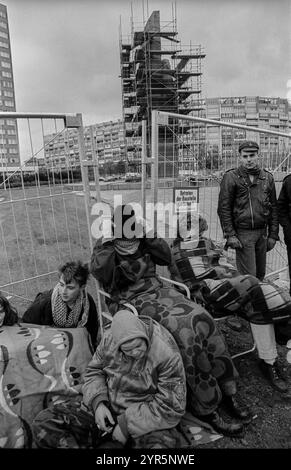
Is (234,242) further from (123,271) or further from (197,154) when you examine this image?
(123,271)

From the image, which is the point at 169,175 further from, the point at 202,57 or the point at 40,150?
the point at 202,57

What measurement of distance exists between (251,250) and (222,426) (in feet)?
6.02

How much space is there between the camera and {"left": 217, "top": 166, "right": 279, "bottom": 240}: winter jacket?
341 centimetres

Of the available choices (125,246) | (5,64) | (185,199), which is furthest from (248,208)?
(5,64)

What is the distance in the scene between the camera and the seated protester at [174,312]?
2.13 metres

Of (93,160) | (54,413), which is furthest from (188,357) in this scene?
(93,160)

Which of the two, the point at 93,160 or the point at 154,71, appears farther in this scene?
the point at 154,71

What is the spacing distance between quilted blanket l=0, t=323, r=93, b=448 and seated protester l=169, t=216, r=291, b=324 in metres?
0.99

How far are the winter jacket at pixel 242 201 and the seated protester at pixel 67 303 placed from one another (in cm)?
156

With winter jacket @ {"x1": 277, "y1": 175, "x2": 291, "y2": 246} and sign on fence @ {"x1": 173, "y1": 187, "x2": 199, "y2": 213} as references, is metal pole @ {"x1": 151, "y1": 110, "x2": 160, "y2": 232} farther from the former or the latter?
winter jacket @ {"x1": 277, "y1": 175, "x2": 291, "y2": 246}

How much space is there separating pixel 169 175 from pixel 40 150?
1224 millimetres

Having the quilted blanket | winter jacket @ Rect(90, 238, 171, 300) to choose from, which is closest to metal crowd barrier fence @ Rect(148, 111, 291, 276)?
winter jacket @ Rect(90, 238, 171, 300)

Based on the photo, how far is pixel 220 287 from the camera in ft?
8.52
